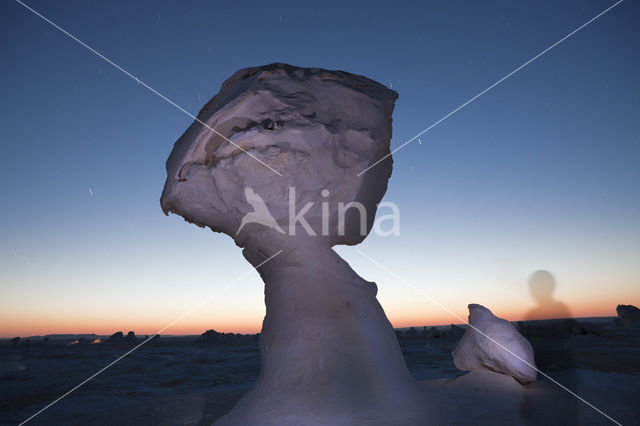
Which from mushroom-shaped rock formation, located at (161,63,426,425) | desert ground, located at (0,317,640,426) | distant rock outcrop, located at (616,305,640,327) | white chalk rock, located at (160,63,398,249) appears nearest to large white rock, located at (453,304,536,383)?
desert ground, located at (0,317,640,426)

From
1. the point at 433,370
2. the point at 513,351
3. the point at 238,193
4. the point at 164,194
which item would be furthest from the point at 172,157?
the point at 433,370

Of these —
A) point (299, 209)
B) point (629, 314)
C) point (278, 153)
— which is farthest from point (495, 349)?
point (629, 314)

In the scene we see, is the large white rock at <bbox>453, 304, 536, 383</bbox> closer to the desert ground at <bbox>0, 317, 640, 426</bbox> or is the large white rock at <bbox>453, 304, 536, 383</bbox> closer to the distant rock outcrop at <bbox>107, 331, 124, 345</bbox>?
the desert ground at <bbox>0, 317, 640, 426</bbox>

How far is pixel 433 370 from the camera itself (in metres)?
9.84

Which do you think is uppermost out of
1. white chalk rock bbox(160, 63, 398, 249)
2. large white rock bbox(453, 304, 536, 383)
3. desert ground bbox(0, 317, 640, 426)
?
white chalk rock bbox(160, 63, 398, 249)

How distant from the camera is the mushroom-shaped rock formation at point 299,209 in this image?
4.06 meters

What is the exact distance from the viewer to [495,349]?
5363mm

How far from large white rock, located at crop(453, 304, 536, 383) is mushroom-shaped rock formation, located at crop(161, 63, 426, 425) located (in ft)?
5.17

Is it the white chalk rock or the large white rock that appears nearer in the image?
the white chalk rock

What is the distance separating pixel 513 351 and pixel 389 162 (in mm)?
3501

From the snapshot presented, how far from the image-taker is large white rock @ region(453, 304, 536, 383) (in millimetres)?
5191

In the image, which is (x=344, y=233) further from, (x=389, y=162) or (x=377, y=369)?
(x=377, y=369)

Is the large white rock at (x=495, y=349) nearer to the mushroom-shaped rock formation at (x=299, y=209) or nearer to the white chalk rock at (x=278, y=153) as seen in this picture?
the mushroom-shaped rock formation at (x=299, y=209)

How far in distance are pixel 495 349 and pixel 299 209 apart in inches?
148
